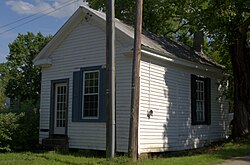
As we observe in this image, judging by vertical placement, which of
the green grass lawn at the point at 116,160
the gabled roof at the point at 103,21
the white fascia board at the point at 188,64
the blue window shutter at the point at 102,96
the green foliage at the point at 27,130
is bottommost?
the green grass lawn at the point at 116,160

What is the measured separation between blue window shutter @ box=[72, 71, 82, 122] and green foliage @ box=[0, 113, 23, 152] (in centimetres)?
261

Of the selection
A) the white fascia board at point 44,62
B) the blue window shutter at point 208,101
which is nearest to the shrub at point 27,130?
the white fascia board at point 44,62

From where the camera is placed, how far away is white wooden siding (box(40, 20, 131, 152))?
44.7 ft

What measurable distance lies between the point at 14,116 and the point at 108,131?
6.17 m

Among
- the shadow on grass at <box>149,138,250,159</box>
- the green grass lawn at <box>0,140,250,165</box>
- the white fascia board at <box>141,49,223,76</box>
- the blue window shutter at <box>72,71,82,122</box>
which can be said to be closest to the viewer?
the green grass lawn at <box>0,140,250,165</box>

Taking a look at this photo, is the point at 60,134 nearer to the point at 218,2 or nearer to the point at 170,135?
the point at 170,135

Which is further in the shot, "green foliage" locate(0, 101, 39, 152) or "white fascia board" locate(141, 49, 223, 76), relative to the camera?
"green foliage" locate(0, 101, 39, 152)

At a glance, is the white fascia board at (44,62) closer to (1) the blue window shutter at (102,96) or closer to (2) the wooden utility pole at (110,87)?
(1) the blue window shutter at (102,96)

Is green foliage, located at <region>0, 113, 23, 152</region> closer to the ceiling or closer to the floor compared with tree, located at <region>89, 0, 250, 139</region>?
closer to the floor

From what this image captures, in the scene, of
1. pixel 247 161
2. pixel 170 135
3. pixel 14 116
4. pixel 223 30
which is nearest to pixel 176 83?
pixel 170 135

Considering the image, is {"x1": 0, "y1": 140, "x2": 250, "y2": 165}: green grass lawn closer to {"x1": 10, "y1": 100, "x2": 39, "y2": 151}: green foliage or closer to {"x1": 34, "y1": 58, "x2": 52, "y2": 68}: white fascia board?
{"x1": 10, "y1": 100, "x2": 39, "y2": 151}: green foliage

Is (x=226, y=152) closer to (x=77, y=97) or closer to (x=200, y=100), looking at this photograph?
(x=200, y=100)

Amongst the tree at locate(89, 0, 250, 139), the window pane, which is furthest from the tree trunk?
the window pane

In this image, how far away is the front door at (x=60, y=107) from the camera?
16.1m
